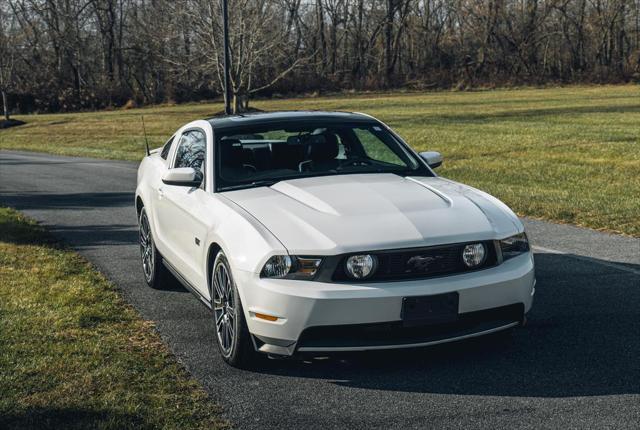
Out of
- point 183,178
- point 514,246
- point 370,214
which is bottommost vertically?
point 514,246

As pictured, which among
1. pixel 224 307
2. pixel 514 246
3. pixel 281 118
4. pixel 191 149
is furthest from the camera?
pixel 191 149

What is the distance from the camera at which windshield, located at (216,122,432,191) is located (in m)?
6.45

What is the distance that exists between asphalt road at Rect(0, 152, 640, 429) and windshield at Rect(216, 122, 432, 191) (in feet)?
3.84

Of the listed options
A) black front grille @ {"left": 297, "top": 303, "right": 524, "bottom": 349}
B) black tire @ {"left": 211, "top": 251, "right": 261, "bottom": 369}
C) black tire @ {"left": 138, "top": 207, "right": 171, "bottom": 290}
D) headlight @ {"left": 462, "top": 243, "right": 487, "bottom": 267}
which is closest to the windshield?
black tire @ {"left": 211, "top": 251, "right": 261, "bottom": 369}

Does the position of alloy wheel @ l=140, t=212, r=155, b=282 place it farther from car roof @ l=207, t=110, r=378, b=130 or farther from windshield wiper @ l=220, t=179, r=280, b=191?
windshield wiper @ l=220, t=179, r=280, b=191

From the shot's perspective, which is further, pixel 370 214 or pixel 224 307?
pixel 224 307

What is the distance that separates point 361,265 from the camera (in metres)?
4.95

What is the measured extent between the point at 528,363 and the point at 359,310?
121cm

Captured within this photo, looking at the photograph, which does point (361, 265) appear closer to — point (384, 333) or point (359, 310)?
point (359, 310)

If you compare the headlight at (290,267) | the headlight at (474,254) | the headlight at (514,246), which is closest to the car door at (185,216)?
the headlight at (290,267)

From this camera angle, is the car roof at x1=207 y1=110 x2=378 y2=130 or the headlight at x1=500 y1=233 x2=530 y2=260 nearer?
the headlight at x1=500 y1=233 x2=530 y2=260

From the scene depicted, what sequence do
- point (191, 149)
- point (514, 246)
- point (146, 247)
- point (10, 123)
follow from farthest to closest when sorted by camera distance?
1. point (10, 123)
2. point (146, 247)
3. point (191, 149)
4. point (514, 246)

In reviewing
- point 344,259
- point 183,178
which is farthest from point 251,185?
point 344,259

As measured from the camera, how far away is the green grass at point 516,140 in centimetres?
1341
